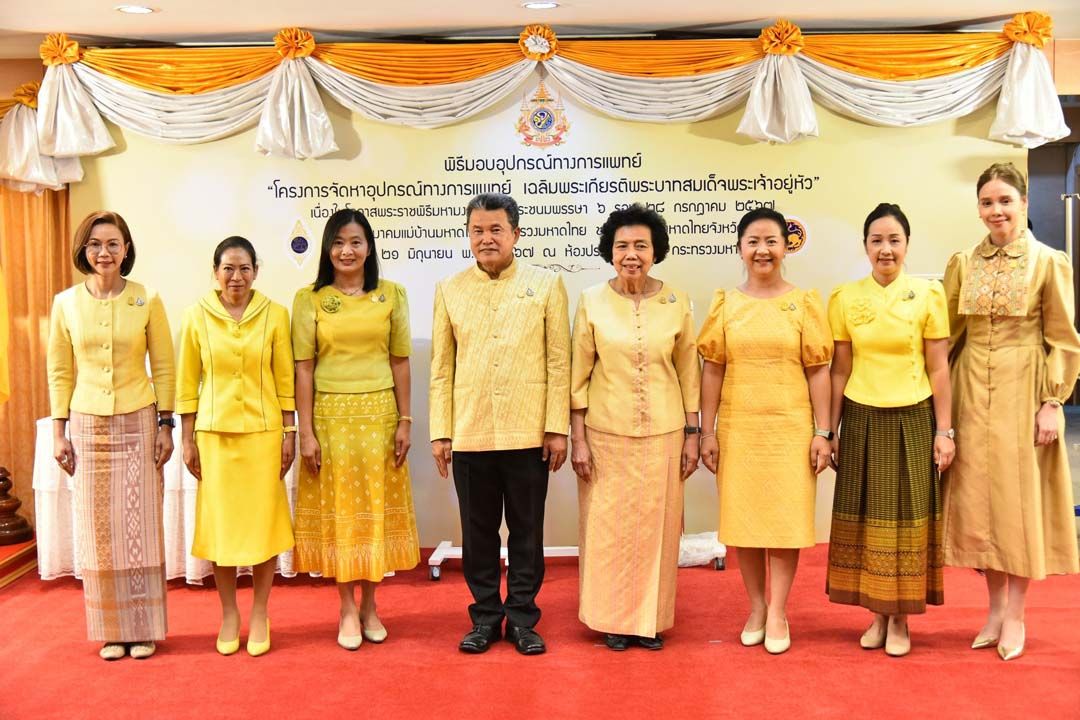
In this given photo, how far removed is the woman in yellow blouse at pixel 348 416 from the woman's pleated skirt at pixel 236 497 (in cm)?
13

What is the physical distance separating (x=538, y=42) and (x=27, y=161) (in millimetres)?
2580

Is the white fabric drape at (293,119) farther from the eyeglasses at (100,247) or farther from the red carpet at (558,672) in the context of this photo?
the red carpet at (558,672)

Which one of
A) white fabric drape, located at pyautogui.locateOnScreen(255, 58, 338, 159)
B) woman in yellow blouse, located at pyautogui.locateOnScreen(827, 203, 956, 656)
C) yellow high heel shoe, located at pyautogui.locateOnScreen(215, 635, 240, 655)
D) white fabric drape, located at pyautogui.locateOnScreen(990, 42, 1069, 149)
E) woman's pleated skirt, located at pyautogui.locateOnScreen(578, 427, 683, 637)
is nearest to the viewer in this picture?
woman in yellow blouse, located at pyautogui.locateOnScreen(827, 203, 956, 656)

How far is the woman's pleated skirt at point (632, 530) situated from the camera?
3.75 meters

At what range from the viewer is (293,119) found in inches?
202

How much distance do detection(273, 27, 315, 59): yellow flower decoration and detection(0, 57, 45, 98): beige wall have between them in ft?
4.49

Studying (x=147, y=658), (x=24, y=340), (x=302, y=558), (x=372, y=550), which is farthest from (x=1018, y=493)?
(x=24, y=340)

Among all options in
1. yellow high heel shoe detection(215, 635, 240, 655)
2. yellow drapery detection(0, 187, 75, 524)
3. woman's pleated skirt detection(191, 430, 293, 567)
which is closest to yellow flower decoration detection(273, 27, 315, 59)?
yellow drapery detection(0, 187, 75, 524)

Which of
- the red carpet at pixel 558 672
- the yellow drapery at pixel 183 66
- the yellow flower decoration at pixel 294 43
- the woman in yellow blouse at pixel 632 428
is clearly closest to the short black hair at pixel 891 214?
Answer: the woman in yellow blouse at pixel 632 428

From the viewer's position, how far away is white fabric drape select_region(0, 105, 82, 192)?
17.0 feet

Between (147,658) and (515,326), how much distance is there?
1.82 metres

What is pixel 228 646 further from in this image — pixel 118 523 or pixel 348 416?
pixel 348 416

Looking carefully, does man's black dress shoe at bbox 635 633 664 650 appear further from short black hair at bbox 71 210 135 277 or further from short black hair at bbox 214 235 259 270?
short black hair at bbox 71 210 135 277

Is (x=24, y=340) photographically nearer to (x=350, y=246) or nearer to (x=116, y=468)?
(x=116, y=468)
